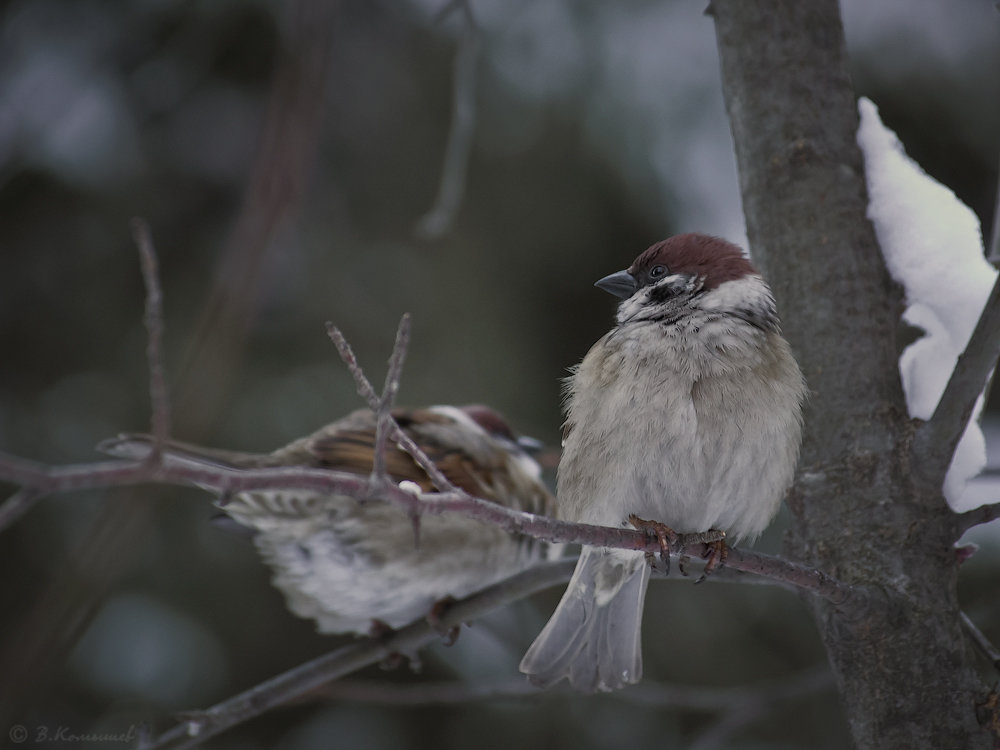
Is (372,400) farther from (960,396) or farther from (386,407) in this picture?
(960,396)

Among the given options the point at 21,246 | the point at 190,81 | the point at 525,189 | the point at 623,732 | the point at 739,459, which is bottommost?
the point at 623,732

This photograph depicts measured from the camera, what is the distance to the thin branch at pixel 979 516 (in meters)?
1.79

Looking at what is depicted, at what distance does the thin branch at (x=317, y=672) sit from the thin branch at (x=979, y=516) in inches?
34.5

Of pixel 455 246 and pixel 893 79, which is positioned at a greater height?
pixel 893 79

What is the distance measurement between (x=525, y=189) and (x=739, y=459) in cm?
239

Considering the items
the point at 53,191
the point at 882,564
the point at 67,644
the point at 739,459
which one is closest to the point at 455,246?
the point at 53,191

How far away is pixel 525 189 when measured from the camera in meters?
4.21

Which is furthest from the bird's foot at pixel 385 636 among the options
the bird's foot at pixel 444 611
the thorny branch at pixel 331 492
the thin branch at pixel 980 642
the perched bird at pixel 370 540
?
the thin branch at pixel 980 642

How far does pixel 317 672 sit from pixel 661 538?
0.98 m

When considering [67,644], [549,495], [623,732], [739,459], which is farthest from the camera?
[623,732]

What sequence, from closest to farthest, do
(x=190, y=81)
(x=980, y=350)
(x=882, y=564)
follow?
(x=980, y=350) → (x=882, y=564) → (x=190, y=81)

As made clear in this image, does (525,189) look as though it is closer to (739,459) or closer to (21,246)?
(21,246)

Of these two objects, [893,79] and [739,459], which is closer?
[739,459]

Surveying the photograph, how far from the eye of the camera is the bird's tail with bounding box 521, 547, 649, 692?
2240 millimetres
